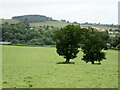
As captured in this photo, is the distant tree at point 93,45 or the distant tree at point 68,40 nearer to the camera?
the distant tree at point 68,40

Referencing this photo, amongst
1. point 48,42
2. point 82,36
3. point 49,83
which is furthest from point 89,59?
point 48,42

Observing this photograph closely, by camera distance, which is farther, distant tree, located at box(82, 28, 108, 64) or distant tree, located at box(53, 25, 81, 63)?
distant tree, located at box(82, 28, 108, 64)

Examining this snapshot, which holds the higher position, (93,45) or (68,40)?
(68,40)

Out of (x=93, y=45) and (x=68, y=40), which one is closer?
(x=68, y=40)

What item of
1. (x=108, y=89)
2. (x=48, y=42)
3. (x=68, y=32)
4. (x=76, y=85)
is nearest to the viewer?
(x=108, y=89)

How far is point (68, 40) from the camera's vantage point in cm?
7069

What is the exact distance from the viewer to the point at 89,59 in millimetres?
72188

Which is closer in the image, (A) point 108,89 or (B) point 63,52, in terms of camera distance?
(A) point 108,89

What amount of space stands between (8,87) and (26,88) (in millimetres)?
1463

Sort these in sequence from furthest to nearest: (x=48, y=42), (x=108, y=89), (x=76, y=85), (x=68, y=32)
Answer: (x=48, y=42) < (x=68, y=32) < (x=76, y=85) < (x=108, y=89)

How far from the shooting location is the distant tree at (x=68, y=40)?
7019cm

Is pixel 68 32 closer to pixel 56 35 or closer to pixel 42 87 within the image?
pixel 56 35

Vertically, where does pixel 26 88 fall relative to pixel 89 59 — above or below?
above

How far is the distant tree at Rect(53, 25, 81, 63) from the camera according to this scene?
7019 centimetres
